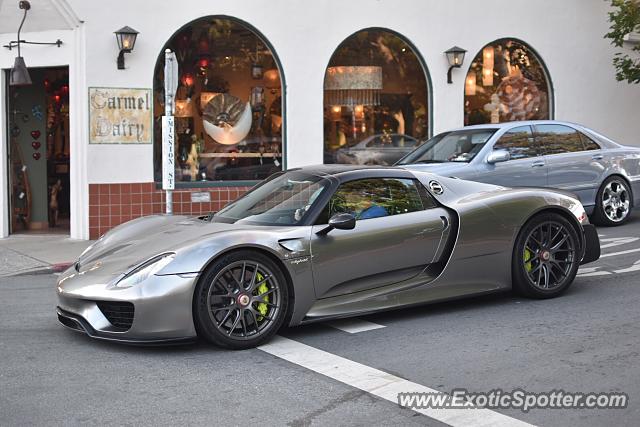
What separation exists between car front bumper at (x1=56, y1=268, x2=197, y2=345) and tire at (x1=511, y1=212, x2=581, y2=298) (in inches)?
117

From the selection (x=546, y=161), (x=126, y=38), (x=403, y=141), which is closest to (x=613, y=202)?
(x=546, y=161)

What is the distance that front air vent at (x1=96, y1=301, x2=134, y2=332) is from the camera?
5.60 m

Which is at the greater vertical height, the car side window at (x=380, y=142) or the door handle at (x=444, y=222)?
the car side window at (x=380, y=142)

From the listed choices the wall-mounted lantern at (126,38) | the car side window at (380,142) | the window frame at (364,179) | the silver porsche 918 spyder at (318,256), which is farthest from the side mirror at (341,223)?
the car side window at (380,142)

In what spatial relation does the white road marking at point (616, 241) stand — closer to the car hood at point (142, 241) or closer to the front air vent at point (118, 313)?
the car hood at point (142, 241)

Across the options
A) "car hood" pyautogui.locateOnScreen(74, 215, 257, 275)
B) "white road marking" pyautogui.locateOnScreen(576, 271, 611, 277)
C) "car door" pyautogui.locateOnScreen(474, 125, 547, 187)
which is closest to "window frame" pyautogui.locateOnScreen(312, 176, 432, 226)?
"car hood" pyautogui.locateOnScreen(74, 215, 257, 275)

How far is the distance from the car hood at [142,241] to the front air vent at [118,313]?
0.24 metres

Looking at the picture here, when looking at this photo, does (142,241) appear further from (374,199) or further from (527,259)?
(527,259)

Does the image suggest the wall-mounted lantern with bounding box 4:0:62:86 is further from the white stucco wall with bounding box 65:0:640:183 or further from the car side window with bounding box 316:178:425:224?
the car side window with bounding box 316:178:425:224

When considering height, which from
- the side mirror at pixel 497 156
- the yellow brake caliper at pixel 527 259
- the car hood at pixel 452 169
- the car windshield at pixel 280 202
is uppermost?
the side mirror at pixel 497 156

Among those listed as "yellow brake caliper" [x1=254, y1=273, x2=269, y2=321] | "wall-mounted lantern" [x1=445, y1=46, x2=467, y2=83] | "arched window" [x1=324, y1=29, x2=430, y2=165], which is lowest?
"yellow brake caliper" [x1=254, y1=273, x2=269, y2=321]

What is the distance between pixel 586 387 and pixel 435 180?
2.55m

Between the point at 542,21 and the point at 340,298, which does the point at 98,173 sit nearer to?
the point at 340,298

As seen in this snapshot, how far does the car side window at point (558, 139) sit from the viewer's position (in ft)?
37.8
